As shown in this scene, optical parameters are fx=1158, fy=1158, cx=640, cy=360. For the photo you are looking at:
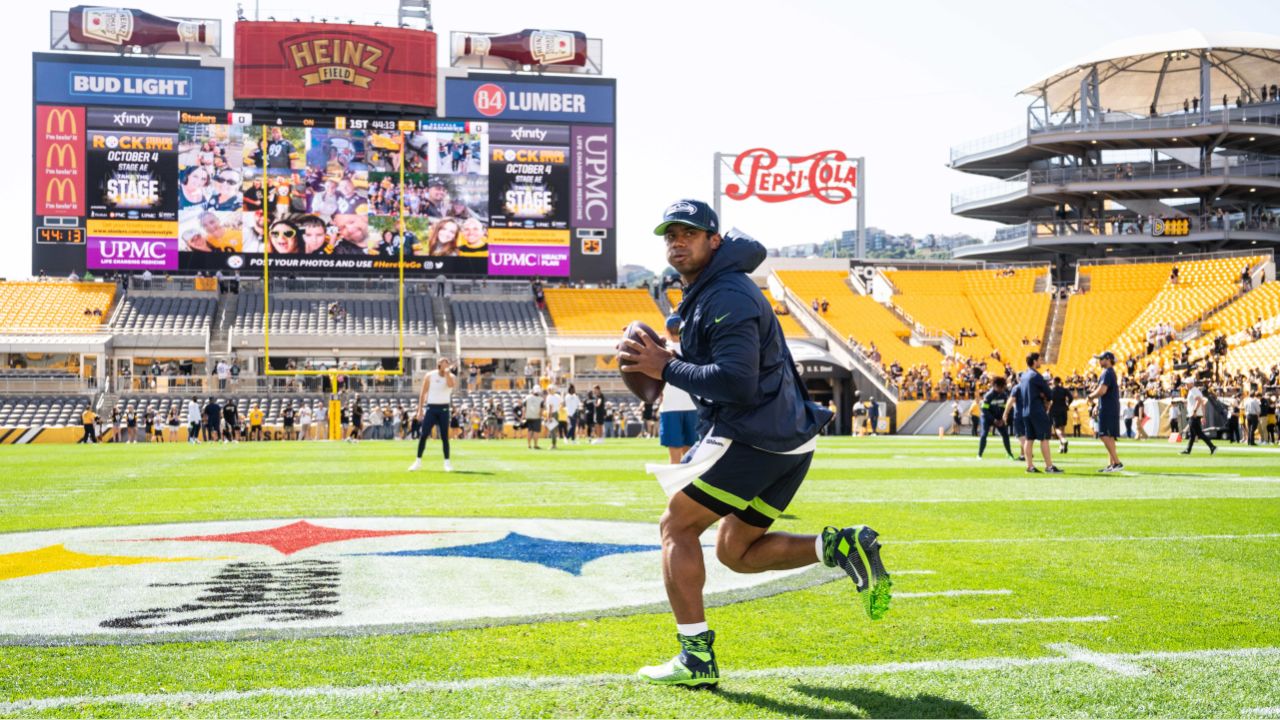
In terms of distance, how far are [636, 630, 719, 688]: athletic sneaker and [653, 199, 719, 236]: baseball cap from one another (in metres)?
1.58

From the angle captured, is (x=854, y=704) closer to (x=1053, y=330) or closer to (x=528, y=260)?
(x=528, y=260)

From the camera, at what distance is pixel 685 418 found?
10602 millimetres

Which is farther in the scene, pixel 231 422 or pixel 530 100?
pixel 530 100

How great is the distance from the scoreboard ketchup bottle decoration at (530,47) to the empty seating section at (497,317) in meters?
10.8

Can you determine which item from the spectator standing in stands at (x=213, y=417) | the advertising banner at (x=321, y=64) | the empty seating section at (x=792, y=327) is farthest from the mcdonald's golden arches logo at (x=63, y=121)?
the empty seating section at (x=792, y=327)

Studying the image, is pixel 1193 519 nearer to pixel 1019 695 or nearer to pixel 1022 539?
pixel 1022 539

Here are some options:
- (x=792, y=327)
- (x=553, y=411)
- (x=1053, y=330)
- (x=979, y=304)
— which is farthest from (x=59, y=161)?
(x=1053, y=330)

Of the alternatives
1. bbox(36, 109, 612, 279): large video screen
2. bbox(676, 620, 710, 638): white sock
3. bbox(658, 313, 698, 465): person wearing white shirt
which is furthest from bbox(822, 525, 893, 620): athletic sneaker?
bbox(36, 109, 612, 279): large video screen

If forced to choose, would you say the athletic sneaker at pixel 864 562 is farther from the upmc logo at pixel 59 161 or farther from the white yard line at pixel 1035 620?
the upmc logo at pixel 59 161

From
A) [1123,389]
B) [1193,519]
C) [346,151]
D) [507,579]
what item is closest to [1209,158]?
[1123,389]

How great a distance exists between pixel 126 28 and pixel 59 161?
770 centimetres

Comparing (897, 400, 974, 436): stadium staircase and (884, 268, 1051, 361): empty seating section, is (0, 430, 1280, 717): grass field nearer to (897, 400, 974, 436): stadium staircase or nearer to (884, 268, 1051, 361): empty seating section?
(897, 400, 974, 436): stadium staircase

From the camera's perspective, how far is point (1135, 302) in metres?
48.9

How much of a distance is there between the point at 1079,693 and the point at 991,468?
14.5 m
